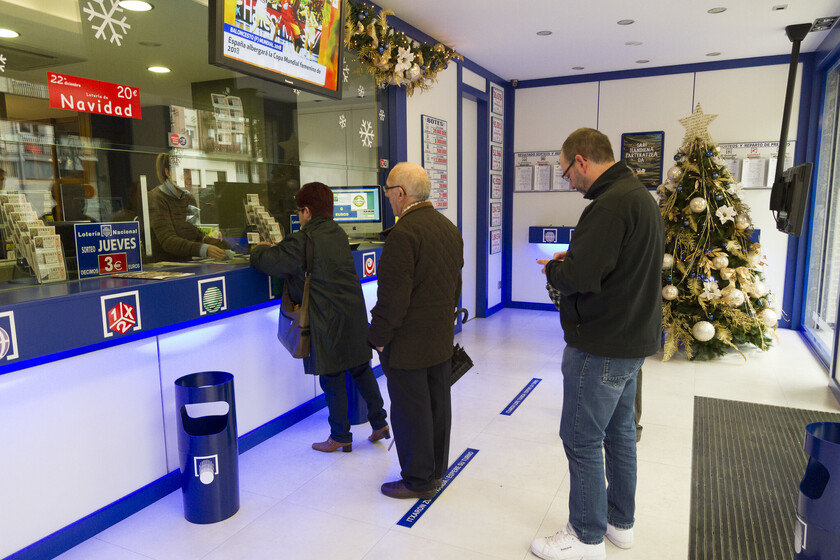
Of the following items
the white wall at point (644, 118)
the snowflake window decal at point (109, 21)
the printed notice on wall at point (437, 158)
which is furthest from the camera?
the white wall at point (644, 118)

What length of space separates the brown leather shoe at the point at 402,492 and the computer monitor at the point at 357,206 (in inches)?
80.9

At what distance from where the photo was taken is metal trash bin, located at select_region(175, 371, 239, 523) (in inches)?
101

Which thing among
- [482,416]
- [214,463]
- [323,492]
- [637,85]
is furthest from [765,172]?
[214,463]

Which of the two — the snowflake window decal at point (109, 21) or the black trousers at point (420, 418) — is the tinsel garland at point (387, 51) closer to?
the snowflake window decal at point (109, 21)

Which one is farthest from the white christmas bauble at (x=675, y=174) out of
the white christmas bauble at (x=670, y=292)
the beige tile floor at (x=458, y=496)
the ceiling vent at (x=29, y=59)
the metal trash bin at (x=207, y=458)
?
the ceiling vent at (x=29, y=59)

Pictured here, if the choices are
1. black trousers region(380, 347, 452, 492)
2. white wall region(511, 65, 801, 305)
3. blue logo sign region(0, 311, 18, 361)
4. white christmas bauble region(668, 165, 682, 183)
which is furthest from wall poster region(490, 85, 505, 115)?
blue logo sign region(0, 311, 18, 361)

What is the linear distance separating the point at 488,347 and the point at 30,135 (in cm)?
417

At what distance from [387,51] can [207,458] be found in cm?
324

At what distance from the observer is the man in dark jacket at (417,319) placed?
251 cm

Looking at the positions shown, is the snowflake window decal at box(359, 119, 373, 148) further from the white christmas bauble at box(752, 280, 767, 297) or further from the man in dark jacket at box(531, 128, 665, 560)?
the white christmas bauble at box(752, 280, 767, 297)

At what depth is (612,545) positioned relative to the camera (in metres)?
2.45

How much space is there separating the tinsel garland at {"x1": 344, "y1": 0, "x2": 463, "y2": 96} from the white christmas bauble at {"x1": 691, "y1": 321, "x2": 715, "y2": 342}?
3.21 metres

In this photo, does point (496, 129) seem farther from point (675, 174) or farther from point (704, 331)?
point (704, 331)

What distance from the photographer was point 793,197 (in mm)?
4562
